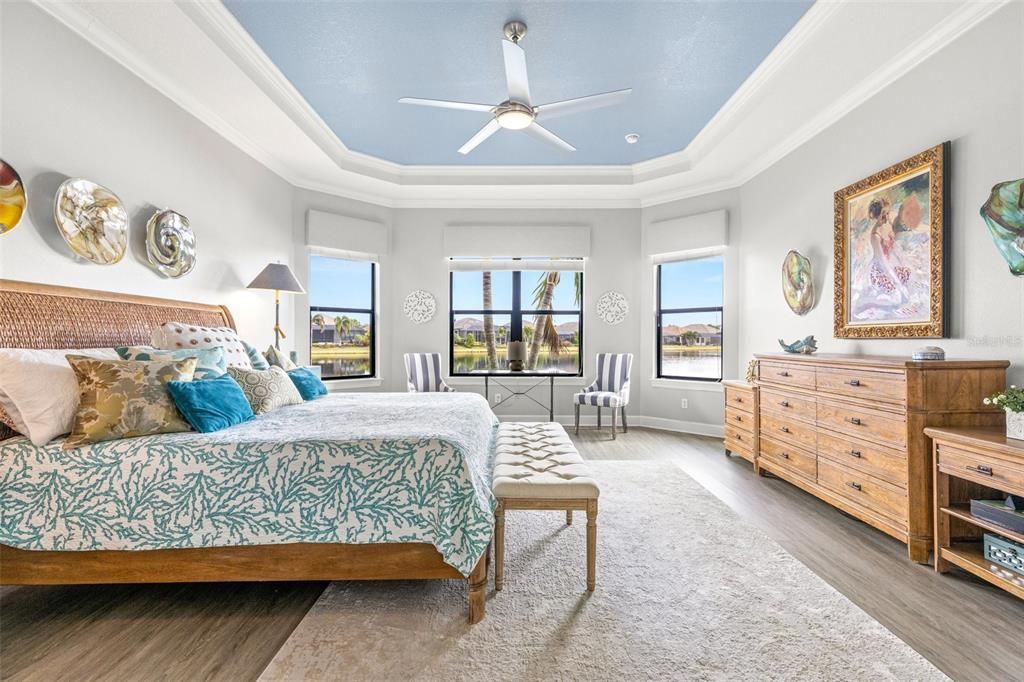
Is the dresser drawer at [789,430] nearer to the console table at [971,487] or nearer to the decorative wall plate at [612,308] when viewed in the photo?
the console table at [971,487]

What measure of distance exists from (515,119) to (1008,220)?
8.75 feet

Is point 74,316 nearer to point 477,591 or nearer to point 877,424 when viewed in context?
→ point 477,591

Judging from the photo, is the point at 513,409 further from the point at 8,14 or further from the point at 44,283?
the point at 8,14

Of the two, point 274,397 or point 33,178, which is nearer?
point 33,178

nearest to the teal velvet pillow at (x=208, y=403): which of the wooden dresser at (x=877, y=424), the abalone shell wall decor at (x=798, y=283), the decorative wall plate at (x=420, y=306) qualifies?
the wooden dresser at (x=877, y=424)

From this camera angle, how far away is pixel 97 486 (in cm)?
171

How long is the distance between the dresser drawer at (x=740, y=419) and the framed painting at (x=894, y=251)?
3.02ft

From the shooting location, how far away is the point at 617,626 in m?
1.76

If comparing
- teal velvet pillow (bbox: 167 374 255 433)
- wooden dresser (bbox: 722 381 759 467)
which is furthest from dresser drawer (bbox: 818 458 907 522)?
teal velvet pillow (bbox: 167 374 255 433)

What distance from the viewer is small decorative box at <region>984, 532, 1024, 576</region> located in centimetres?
186

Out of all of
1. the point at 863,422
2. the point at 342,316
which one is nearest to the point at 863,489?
the point at 863,422

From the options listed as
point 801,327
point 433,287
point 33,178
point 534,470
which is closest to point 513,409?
point 433,287

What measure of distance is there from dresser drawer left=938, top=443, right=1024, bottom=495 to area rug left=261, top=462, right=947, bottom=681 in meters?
0.79

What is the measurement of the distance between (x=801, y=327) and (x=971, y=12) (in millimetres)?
2261
